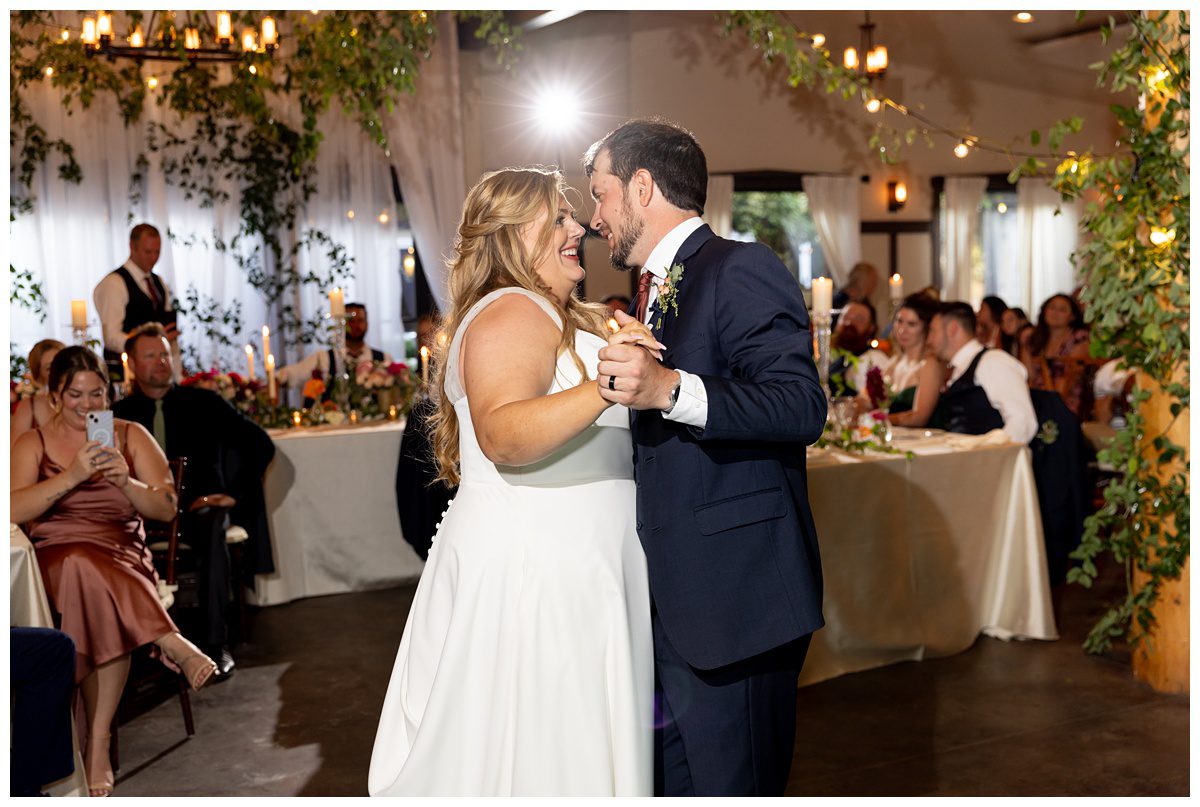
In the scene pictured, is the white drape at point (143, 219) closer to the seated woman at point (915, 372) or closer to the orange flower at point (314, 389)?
the orange flower at point (314, 389)

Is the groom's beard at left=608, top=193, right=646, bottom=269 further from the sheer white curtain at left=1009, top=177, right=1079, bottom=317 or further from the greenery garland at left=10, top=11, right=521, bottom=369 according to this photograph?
the sheer white curtain at left=1009, top=177, right=1079, bottom=317

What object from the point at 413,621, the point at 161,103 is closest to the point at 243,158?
the point at 161,103

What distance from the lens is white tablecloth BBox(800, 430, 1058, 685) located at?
158 inches

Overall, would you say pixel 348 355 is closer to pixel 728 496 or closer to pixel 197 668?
pixel 197 668

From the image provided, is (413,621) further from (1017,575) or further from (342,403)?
(342,403)

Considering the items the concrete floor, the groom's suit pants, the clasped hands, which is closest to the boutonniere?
the clasped hands

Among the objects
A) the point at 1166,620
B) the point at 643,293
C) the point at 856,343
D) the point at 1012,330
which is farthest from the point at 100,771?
the point at 1012,330

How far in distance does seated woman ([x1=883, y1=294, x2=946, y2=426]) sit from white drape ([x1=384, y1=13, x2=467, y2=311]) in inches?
194

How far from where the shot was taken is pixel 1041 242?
1287 centimetres

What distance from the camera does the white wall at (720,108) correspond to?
10.3 meters

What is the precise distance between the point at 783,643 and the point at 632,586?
0.28 m

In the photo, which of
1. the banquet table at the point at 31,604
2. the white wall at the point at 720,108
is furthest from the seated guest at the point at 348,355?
the white wall at the point at 720,108

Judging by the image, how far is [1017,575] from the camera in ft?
14.9

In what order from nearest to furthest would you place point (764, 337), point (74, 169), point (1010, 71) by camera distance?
1. point (764, 337)
2. point (74, 169)
3. point (1010, 71)
